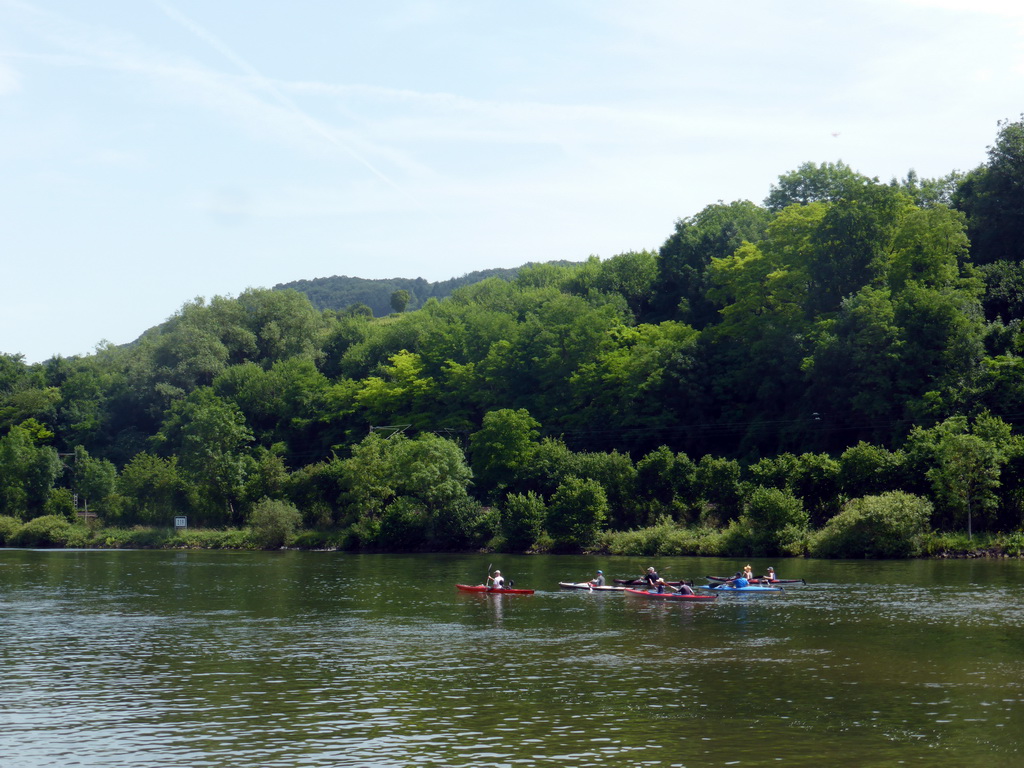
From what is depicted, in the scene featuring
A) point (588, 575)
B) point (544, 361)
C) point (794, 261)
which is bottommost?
point (588, 575)

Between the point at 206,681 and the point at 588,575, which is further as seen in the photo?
the point at 588,575

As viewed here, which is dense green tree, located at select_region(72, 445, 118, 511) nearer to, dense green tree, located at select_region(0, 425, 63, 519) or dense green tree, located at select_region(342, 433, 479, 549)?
dense green tree, located at select_region(0, 425, 63, 519)

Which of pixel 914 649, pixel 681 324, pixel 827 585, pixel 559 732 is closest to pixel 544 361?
pixel 681 324

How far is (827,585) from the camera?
2148 inches

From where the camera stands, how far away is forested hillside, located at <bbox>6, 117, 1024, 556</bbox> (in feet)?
254

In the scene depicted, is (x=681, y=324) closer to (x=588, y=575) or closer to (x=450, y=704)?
(x=588, y=575)

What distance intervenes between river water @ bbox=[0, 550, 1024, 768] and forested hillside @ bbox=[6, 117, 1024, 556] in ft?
66.4

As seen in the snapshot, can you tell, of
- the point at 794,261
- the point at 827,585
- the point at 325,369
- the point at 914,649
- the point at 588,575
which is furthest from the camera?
the point at 325,369

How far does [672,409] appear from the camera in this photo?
335 ft

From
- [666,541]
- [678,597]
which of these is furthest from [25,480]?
[678,597]

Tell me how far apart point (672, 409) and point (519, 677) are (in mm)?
72769

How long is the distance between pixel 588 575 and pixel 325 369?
3937 inches

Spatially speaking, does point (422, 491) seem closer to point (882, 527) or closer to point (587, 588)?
point (587, 588)

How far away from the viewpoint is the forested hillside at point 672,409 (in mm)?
77500
